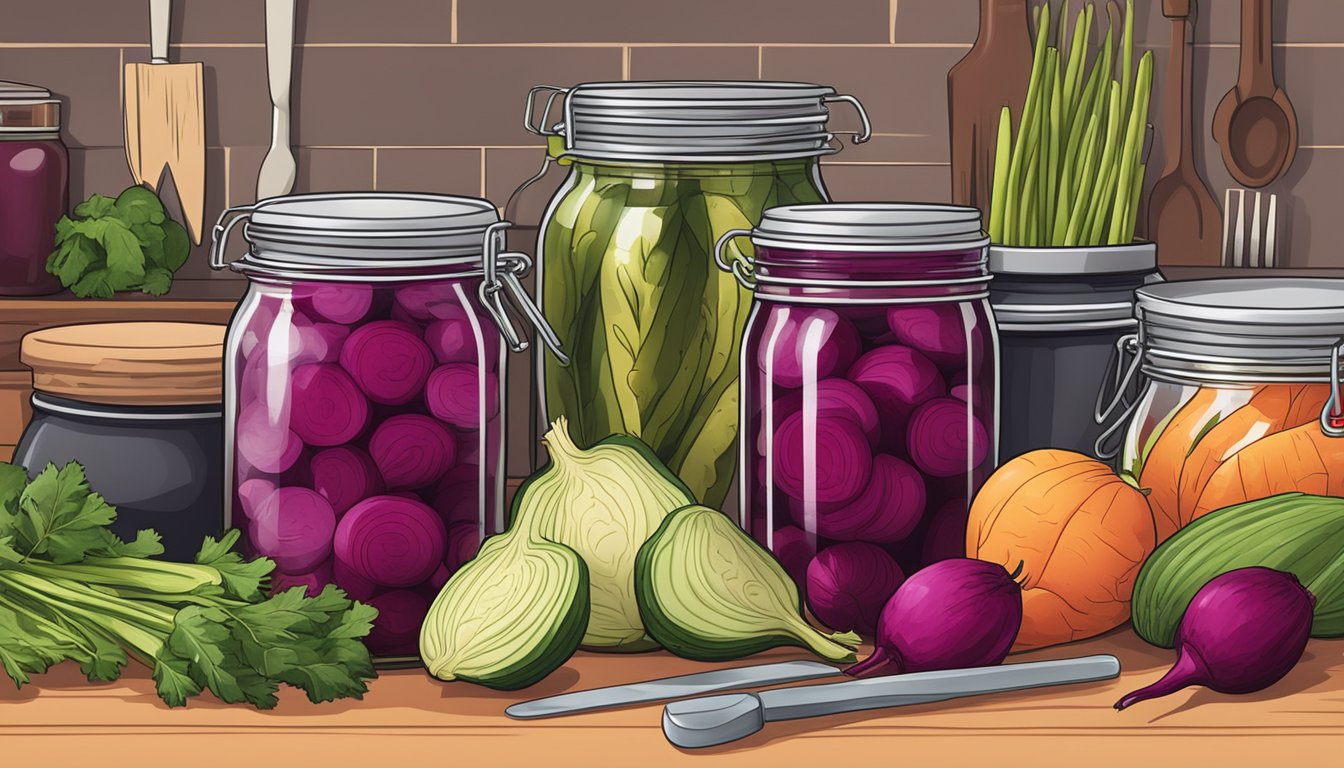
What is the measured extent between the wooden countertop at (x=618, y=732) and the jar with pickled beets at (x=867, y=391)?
0.11 meters

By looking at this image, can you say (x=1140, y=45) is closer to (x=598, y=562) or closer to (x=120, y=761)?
(x=598, y=562)

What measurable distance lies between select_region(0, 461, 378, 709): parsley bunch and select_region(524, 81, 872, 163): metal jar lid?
304 millimetres

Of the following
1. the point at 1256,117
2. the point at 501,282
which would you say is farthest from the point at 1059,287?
the point at 1256,117

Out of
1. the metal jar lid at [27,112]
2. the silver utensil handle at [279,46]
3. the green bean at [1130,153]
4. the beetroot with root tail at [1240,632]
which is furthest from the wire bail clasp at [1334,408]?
the metal jar lid at [27,112]

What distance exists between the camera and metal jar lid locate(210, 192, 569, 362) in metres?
0.67

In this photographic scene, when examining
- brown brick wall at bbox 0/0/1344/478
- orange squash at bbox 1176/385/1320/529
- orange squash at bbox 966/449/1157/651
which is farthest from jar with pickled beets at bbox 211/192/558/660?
brown brick wall at bbox 0/0/1344/478

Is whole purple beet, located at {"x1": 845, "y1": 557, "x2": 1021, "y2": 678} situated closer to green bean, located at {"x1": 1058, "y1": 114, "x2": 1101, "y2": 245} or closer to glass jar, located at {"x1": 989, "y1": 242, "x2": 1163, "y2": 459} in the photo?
glass jar, located at {"x1": 989, "y1": 242, "x2": 1163, "y2": 459}

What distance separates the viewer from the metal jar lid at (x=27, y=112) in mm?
1258

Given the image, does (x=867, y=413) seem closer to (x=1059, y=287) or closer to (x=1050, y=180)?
(x=1059, y=287)

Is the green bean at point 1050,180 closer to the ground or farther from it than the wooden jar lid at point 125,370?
farther from it

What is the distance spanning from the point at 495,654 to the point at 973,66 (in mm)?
839

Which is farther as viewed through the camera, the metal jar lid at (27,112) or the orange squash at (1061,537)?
the metal jar lid at (27,112)

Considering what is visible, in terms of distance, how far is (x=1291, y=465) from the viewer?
0.72 metres

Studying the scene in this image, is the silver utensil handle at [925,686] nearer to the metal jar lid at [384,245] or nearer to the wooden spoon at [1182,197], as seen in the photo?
the metal jar lid at [384,245]
